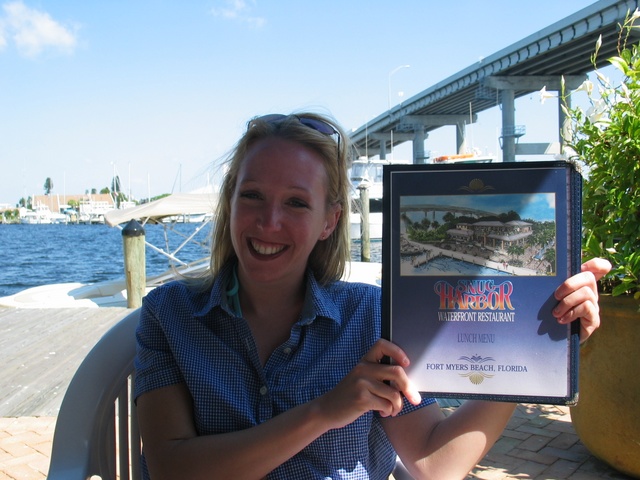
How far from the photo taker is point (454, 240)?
106 centimetres

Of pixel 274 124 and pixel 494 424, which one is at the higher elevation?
pixel 274 124

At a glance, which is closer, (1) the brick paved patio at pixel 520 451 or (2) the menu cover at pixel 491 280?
(2) the menu cover at pixel 491 280

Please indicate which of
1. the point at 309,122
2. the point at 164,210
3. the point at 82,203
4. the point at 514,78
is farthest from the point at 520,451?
the point at 82,203

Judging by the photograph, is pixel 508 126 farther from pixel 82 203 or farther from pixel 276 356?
pixel 82 203

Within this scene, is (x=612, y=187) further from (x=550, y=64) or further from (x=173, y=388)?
(x=550, y=64)

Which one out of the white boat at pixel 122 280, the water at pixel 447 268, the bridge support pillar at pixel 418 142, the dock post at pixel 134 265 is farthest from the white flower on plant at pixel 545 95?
the bridge support pillar at pixel 418 142

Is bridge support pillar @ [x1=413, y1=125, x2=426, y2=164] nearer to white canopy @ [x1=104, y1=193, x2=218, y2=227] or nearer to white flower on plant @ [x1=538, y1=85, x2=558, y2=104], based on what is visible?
white canopy @ [x1=104, y1=193, x2=218, y2=227]

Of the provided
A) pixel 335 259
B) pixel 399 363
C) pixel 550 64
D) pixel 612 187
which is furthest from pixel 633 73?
pixel 550 64

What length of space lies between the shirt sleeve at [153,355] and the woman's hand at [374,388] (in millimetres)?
429

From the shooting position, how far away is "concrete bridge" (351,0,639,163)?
30641 mm

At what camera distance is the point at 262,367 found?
4.53ft

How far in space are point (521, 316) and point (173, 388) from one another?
778 mm

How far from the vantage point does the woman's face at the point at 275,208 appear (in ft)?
4.60

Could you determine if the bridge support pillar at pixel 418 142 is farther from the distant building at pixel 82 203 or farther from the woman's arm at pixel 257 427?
the distant building at pixel 82 203
